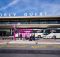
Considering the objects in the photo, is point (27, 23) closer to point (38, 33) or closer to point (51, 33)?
point (38, 33)

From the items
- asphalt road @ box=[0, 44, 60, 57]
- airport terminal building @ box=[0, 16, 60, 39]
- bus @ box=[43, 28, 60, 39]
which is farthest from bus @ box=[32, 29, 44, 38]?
asphalt road @ box=[0, 44, 60, 57]

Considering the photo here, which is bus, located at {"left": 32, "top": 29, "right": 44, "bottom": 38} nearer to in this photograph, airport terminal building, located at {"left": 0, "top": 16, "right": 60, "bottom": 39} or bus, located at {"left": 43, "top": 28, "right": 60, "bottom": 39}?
bus, located at {"left": 43, "top": 28, "right": 60, "bottom": 39}

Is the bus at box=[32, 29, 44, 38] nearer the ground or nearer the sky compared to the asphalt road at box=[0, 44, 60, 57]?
nearer the sky

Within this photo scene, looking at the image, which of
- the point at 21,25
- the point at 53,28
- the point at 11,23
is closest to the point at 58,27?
the point at 53,28

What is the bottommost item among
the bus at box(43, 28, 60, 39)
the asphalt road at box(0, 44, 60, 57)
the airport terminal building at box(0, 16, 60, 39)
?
the asphalt road at box(0, 44, 60, 57)

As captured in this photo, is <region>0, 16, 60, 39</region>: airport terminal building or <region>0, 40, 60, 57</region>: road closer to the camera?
<region>0, 40, 60, 57</region>: road

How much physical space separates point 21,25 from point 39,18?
612cm

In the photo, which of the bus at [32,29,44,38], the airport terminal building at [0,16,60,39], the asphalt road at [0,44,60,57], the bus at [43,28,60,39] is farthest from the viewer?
the airport terminal building at [0,16,60,39]

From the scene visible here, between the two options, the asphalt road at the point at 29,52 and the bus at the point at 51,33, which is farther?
the bus at the point at 51,33

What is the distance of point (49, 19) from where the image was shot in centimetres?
6241

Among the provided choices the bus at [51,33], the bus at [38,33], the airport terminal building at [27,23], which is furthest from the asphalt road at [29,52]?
the airport terminal building at [27,23]

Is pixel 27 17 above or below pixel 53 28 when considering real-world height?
above

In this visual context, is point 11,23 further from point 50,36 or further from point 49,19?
point 50,36

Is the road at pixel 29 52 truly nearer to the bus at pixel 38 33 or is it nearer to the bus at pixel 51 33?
the bus at pixel 51 33
